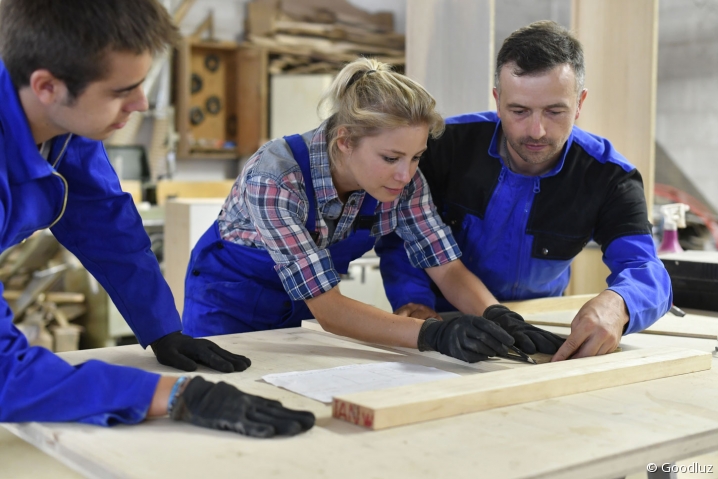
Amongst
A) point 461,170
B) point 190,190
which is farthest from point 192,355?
point 190,190

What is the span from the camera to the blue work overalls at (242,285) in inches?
83.4

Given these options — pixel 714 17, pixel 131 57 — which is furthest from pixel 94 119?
pixel 714 17

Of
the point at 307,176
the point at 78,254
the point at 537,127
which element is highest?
the point at 537,127

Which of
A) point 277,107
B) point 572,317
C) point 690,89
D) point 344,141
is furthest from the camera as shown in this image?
point 277,107

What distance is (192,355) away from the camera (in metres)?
1.62

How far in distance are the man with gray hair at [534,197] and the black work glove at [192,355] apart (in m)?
0.65

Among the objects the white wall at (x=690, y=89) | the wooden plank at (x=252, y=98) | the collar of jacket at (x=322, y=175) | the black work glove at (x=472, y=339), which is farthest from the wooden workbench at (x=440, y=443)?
the wooden plank at (x=252, y=98)

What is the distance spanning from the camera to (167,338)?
65.5 inches

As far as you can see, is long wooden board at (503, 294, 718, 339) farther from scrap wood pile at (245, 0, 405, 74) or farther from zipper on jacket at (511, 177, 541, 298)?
scrap wood pile at (245, 0, 405, 74)

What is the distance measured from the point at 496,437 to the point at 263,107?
6.83 m

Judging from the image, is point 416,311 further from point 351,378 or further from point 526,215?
point 351,378

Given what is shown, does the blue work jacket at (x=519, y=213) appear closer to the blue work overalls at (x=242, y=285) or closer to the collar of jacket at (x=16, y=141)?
the blue work overalls at (x=242, y=285)

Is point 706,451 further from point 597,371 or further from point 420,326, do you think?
point 420,326

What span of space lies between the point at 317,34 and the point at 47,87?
706 cm
